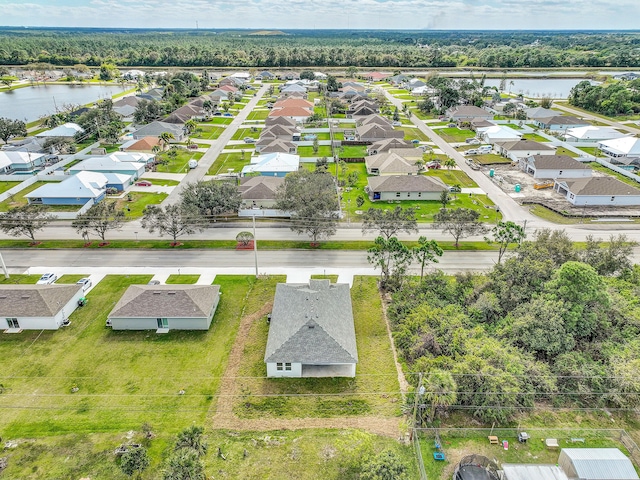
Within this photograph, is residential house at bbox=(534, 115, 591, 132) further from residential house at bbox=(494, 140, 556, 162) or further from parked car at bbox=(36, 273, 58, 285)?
parked car at bbox=(36, 273, 58, 285)

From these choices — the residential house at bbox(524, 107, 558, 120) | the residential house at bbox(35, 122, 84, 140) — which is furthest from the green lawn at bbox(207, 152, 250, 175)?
the residential house at bbox(524, 107, 558, 120)

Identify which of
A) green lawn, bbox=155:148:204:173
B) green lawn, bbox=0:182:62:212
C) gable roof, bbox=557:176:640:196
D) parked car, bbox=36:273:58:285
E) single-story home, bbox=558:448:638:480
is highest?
gable roof, bbox=557:176:640:196

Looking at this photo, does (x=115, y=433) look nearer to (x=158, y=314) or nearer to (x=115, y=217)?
(x=158, y=314)

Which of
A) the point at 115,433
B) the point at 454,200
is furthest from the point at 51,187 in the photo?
the point at 454,200

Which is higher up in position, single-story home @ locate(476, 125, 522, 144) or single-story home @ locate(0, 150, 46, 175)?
single-story home @ locate(476, 125, 522, 144)

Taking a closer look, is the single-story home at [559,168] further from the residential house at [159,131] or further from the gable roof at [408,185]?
the residential house at [159,131]

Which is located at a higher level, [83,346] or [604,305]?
[604,305]

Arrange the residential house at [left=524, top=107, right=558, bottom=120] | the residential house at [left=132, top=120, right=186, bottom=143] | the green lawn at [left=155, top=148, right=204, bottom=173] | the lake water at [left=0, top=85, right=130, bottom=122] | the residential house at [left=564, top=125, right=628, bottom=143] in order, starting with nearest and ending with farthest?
the green lawn at [left=155, top=148, right=204, bottom=173] → the residential house at [left=564, top=125, right=628, bottom=143] → the residential house at [left=132, top=120, right=186, bottom=143] → the residential house at [left=524, top=107, right=558, bottom=120] → the lake water at [left=0, top=85, right=130, bottom=122]
